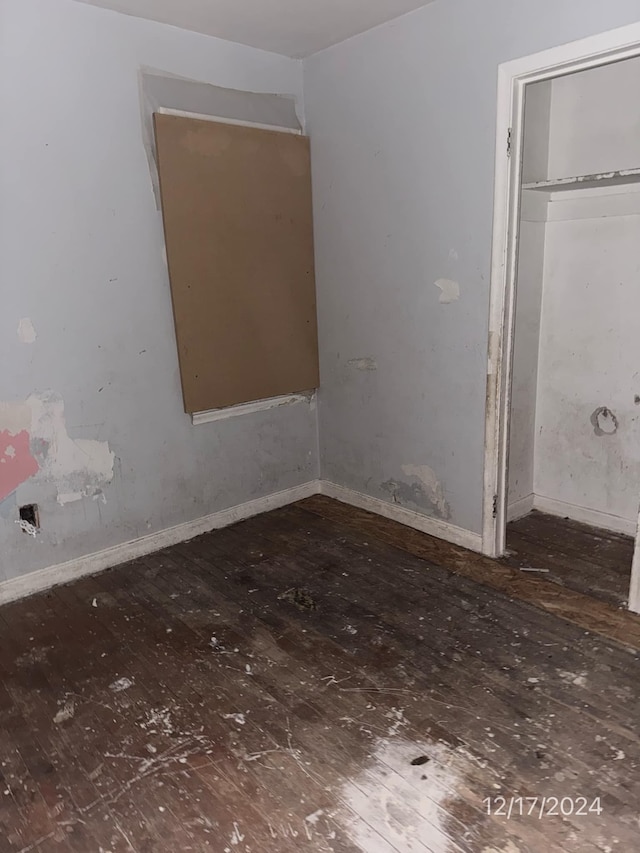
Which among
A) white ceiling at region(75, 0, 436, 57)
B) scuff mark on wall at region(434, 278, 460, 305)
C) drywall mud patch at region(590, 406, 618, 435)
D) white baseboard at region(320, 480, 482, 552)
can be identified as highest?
white ceiling at region(75, 0, 436, 57)

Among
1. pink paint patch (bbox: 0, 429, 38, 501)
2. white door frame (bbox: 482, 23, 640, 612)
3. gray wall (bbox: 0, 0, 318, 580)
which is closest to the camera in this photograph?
white door frame (bbox: 482, 23, 640, 612)

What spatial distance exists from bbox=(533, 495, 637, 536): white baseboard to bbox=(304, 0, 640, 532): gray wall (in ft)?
2.47

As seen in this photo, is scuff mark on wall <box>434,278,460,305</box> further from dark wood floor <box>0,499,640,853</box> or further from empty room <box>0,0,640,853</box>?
Result: dark wood floor <box>0,499,640,853</box>

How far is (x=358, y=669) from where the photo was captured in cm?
228

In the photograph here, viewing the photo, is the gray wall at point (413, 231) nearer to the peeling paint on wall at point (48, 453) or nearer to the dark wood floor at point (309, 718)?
the dark wood floor at point (309, 718)

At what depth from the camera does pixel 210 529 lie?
11.5 feet

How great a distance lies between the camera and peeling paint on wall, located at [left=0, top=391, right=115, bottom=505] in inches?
108

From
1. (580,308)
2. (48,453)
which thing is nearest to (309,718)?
(48,453)

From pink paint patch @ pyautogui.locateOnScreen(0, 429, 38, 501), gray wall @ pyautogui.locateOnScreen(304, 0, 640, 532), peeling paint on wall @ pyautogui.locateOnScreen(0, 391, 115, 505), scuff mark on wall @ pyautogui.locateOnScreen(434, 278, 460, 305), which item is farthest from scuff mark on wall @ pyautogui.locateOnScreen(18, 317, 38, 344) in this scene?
scuff mark on wall @ pyautogui.locateOnScreen(434, 278, 460, 305)

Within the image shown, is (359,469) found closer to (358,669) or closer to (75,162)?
(358,669)

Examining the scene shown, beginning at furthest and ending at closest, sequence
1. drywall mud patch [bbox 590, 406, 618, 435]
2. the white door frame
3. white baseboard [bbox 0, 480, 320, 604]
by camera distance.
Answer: drywall mud patch [bbox 590, 406, 618, 435] → white baseboard [bbox 0, 480, 320, 604] → the white door frame

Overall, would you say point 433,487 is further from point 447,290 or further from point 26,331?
point 26,331

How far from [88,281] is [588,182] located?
2.45m

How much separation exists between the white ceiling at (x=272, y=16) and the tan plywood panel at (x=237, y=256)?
1.35 feet
